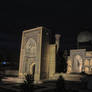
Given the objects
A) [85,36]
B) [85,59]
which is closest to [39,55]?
[85,59]

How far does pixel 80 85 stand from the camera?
49.4 ft

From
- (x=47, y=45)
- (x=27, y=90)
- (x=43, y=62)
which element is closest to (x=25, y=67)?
(x=43, y=62)

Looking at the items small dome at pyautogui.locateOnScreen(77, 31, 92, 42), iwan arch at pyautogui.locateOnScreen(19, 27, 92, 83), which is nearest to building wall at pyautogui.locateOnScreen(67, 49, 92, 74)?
small dome at pyautogui.locateOnScreen(77, 31, 92, 42)

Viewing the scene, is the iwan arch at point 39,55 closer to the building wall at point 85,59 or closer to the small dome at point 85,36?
the building wall at point 85,59

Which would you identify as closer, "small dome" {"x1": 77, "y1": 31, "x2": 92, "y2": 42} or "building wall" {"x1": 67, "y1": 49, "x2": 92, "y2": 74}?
"building wall" {"x1": 67, "y1": 49, "x2": 92, "y2": 74}

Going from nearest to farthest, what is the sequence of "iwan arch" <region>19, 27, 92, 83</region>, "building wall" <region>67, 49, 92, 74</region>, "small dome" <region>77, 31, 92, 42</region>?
"iwan arch" <region>19, 27, 92, 83</region> → "building wall" <region>67, 49, 92, 74</region> → "small dome" <region>77, 31, 92, 42</region>

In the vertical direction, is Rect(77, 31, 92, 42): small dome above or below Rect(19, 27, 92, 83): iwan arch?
above

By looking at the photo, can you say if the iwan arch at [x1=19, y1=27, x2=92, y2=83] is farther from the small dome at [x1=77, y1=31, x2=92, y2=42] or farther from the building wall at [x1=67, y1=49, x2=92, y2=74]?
the small dome at [x1=77, y1=31, x2=92, y2=42]

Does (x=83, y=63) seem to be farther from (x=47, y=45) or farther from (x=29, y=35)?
(x=29, y=35)

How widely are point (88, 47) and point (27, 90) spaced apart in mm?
31544

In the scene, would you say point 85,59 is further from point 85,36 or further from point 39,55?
point 39,55

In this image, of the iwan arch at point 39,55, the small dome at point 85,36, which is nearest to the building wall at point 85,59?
the small dome at point 85,36

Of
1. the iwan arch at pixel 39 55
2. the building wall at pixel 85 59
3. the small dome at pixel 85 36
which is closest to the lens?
the iwan arch at pixel 39 55

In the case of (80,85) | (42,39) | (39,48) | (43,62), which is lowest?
(80,85)
